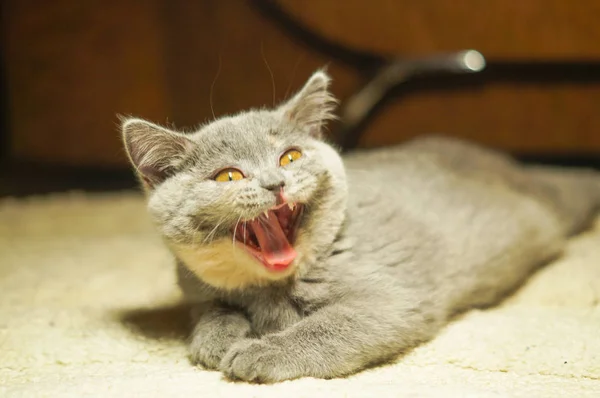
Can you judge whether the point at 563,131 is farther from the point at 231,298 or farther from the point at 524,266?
the point at 231,298

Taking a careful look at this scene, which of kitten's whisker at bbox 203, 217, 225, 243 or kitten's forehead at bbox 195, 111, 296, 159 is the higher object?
kitten's forehead at bbox 195, 111, 296, 159

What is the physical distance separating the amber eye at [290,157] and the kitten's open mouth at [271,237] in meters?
0.09

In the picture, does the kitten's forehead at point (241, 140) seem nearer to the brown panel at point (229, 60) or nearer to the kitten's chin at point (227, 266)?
the kitten's chin at point (227, 266)

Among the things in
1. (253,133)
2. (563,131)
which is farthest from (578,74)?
(253,133)

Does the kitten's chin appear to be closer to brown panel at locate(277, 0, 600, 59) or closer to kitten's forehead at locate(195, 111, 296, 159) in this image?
kitten's forehead at locate(195, 111, 296, 159)

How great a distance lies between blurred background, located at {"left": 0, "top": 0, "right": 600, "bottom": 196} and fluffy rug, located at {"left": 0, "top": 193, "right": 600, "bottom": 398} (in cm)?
70

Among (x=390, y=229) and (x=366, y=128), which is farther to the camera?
(x=366, y=128)

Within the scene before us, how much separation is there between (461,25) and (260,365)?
69.1 inches

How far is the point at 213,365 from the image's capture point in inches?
48.4

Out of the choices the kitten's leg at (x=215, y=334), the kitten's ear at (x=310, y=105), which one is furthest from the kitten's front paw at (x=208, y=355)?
the kitten's ear at (x=310, y=105)

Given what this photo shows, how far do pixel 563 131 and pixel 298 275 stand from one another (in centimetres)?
→ 166

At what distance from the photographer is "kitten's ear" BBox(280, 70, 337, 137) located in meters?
1.38

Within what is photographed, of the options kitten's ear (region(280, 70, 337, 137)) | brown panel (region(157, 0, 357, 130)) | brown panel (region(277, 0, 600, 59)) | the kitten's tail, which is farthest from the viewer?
brown panel (region(157, 0, 357, 130))

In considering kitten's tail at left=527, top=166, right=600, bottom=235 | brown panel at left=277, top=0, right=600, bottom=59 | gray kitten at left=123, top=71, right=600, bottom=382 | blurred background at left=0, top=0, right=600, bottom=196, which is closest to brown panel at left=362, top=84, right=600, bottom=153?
blurred background at left=0, top=0, right=600, bottom=196
